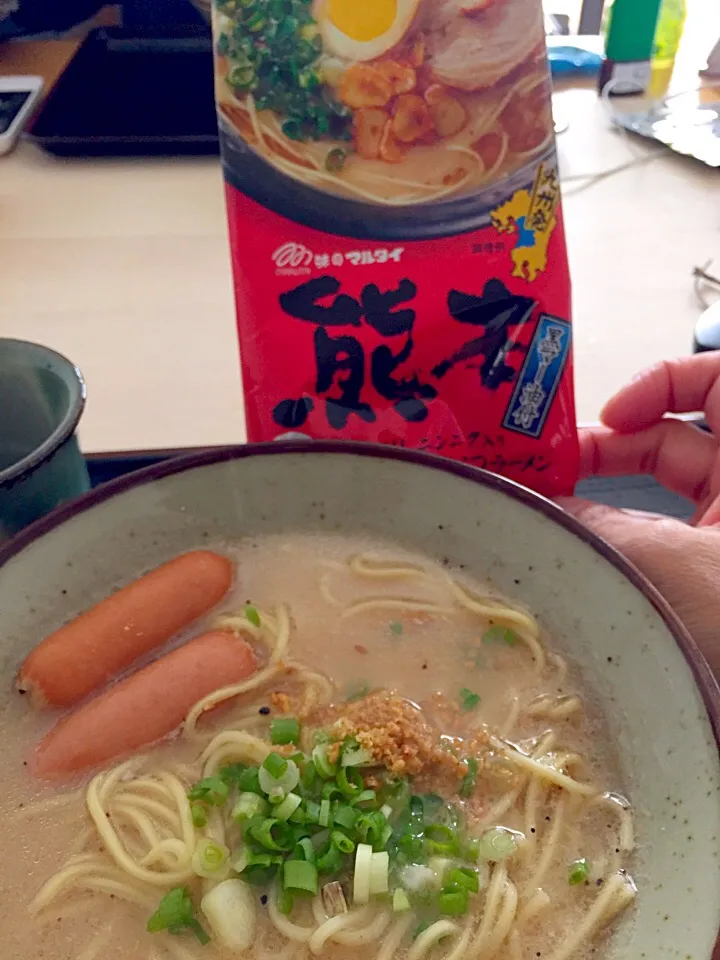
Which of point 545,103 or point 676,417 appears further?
point 676,417

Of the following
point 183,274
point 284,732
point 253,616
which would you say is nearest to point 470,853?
point 284,732

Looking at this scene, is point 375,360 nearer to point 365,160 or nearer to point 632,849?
point 365,160

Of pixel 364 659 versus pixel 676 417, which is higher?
pixel 676 417

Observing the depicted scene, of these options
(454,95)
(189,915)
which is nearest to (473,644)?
(189,915)

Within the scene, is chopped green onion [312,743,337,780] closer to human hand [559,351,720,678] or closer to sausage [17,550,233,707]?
sausage [17,550,233,707]

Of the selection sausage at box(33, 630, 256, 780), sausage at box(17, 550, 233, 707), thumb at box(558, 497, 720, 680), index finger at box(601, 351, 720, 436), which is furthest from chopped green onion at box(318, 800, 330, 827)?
index finger at box(601, 351, 720, 436)
